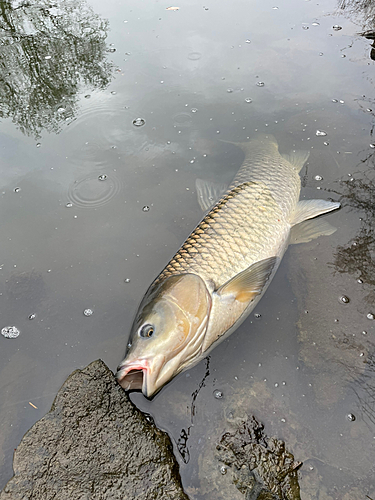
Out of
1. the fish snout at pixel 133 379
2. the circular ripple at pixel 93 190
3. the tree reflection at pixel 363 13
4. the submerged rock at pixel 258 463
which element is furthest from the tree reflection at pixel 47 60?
the tree reflection at pixel 363 13

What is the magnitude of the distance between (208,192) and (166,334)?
1.52m

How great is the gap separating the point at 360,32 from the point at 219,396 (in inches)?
232

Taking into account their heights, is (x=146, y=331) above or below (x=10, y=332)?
above

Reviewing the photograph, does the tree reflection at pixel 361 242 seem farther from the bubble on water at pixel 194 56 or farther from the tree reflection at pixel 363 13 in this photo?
the tree reflection at pixel 363 13

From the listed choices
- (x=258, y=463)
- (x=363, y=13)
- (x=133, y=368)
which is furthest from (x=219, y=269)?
(x=363, y=13)

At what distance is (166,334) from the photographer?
6.44ft

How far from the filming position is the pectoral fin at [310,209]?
2.86m

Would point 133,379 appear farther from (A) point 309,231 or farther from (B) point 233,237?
(A) point 309,231

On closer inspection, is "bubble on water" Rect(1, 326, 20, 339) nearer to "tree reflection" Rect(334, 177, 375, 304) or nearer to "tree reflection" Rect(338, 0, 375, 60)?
"tree reflection" Rect(334, 177, 375, 304)

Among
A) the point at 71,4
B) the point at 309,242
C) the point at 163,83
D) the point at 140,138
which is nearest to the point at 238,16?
the point at 163,83

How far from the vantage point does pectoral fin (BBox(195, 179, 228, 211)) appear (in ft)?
9.63

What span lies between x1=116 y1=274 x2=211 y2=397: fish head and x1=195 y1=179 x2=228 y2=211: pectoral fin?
0.95m

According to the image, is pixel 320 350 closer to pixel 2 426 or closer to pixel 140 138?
pixel 2 426

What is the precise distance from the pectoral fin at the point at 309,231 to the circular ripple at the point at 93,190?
5.57ft
